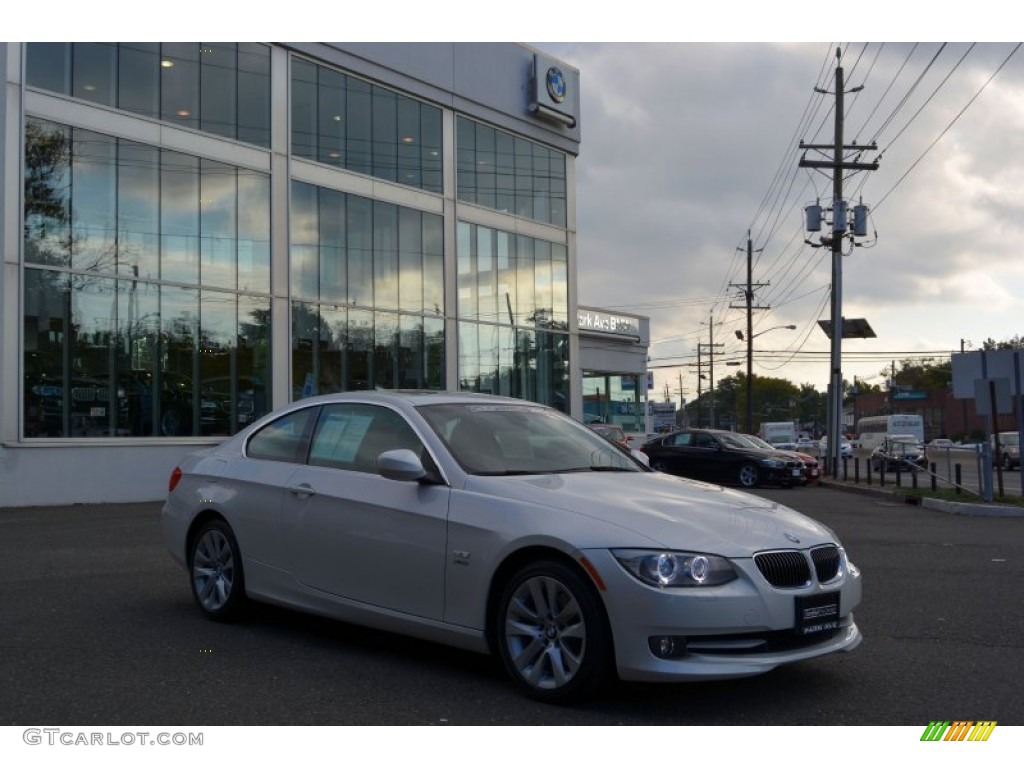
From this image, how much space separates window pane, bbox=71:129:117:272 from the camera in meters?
21.0

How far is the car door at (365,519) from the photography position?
18.4ft

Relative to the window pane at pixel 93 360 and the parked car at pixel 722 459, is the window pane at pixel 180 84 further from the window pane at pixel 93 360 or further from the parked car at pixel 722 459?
the parked car at pixel 722 459

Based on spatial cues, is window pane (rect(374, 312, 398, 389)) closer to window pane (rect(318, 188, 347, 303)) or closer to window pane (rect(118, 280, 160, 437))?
window pane (rect(318, 188, 347, 303))

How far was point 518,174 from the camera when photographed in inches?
1346

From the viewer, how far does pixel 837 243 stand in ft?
111

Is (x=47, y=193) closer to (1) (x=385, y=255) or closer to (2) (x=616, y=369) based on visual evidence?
(1) (x=385, y=255)

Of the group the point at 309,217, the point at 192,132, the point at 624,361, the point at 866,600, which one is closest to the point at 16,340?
the point at 192,132

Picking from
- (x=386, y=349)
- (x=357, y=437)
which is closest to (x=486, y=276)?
(x=386, y=349)

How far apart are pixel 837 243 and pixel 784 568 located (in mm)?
30711

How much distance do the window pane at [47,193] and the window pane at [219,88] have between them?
3.66 metres

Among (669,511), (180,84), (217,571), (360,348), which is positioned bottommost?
(217,571)

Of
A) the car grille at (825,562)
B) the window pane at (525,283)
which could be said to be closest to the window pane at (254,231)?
the window pane at (525,283)

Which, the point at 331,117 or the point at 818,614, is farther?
the point at 331,117
